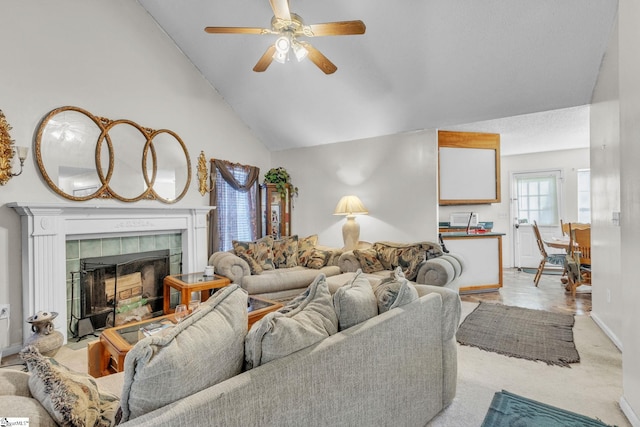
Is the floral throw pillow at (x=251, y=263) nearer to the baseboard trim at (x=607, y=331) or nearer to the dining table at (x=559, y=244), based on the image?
the baseboard trim at (x=607, y=331)

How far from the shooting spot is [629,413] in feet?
5.96

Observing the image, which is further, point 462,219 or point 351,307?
point 462,219

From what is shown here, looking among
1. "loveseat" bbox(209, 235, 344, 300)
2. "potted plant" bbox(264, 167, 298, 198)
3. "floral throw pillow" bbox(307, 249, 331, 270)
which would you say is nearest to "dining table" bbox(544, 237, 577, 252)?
"loveseat" bbox(209, 235, 344, 300)

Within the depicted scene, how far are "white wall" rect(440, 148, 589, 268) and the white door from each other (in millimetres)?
82

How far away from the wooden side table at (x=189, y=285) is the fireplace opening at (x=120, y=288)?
22 cm

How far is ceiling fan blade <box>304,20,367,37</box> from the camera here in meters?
2.38

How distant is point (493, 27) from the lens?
9.93 feet

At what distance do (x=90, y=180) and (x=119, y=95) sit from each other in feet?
3.22

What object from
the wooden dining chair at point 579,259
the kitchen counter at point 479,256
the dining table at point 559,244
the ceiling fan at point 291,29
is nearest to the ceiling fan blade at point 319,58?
the ceiling fan at point 291,29

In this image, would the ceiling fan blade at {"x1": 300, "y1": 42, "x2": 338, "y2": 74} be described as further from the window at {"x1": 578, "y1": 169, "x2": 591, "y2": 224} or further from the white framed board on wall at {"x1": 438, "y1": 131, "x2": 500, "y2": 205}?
the window at {"x1": 578, "y1": 169, "x2": 591, "y2": 224}

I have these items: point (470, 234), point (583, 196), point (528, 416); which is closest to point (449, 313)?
point (528, 416)

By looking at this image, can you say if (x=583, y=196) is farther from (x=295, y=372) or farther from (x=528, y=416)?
(x=295, y=372)

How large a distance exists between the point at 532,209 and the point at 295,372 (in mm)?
7128

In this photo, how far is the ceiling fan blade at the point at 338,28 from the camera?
7.80 feet
